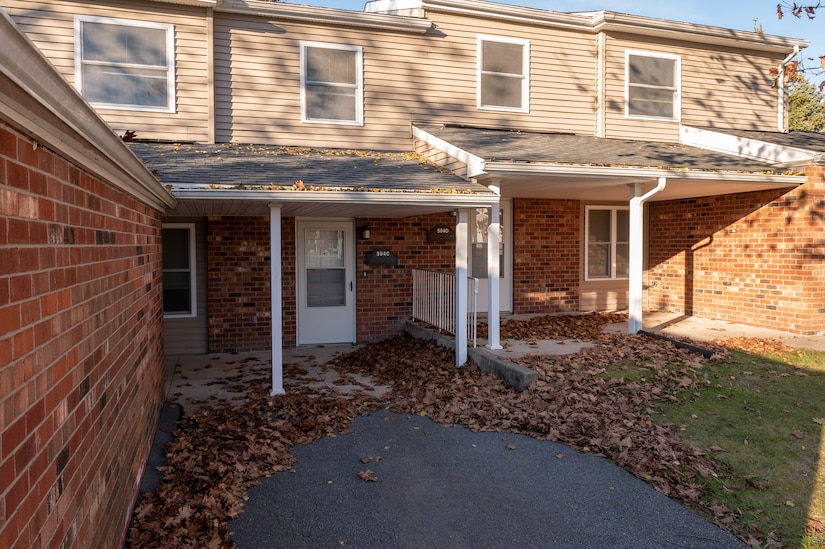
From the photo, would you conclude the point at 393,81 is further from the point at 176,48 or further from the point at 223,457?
the point at 223,457

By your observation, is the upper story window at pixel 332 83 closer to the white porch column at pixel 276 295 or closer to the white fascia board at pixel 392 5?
the white fascia board at pixel 392 5

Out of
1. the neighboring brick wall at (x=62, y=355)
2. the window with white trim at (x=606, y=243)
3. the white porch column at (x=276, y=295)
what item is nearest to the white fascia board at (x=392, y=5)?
the window with white trim at (x=606, y=243)

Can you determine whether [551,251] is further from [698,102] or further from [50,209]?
[50,209]

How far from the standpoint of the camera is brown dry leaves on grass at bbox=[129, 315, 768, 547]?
13.7 feet

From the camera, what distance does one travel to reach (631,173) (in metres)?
8.74

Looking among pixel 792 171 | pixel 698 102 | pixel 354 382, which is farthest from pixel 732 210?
pixel 354 382

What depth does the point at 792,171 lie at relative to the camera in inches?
379

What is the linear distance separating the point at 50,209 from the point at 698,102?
1293cm

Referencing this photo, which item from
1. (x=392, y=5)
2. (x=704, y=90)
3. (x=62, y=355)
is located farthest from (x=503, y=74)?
(x=62, y=355)

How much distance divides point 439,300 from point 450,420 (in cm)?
327

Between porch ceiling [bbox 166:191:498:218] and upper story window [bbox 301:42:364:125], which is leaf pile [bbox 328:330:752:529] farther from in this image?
upper story window [bbox 301:42:364:125]

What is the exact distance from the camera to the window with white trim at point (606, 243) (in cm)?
1265

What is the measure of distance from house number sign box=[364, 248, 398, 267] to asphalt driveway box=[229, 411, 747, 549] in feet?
17.0

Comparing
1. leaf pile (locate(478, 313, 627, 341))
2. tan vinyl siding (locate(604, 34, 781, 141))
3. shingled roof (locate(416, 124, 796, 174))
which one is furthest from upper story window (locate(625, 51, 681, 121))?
leaf pile (locate(478, 313, 627, 341))
